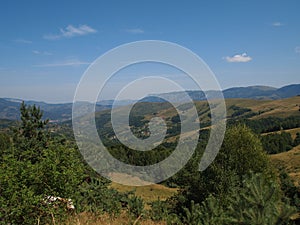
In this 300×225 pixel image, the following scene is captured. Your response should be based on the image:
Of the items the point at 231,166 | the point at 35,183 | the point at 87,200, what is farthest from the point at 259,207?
the point at 231,166

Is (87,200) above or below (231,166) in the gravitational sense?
above

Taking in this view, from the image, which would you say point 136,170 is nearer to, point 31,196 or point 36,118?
point 36,118

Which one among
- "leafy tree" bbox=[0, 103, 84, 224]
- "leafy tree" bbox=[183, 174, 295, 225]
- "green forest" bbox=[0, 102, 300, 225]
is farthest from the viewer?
"leafy tree" bbox=[0, 103, 84, 224]

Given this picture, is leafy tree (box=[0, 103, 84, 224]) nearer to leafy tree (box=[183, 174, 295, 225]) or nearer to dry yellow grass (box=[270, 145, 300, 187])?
leafy tree (box=[183, 174, 295, 225])

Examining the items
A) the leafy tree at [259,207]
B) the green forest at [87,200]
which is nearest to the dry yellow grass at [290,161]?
the green forest at [87,200]

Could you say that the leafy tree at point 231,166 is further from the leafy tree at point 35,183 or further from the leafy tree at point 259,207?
the leafy tree at point 259,207

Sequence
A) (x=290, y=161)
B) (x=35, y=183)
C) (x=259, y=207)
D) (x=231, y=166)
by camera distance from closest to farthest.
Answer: (x=259, y=207) < (x=35, y=183) < (x=231, y=166) < (x=290, y=161)

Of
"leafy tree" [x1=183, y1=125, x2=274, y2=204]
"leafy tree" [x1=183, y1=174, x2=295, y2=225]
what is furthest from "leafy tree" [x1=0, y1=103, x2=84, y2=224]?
"leafy tree" [x1=183, y1=125, x2=274, y2=204]

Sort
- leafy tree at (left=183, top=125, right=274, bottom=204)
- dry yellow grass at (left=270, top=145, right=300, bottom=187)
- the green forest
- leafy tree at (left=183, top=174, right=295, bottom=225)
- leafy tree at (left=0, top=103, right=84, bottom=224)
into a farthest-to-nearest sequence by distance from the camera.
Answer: dry yellow grass at (left=270, top=145, right=300, bottom=187)
leafy tree at (left=183, top=125, right=274, bottom=204)
leafy tree at (left=0, top=103, right=84, bottom=224)
the green forest
leafy tree at (left=183, top=174, right=295, bottom=225)

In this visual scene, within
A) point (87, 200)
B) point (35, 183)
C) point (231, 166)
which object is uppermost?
point (35, 183)

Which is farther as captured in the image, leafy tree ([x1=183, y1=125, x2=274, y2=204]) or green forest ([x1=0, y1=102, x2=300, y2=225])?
leafy tree ([x1=183, y1=125, x2=274, y2=204])

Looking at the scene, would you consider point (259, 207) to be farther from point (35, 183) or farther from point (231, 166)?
point (231, 166)

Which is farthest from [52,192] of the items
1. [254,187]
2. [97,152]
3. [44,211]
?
[97,152]

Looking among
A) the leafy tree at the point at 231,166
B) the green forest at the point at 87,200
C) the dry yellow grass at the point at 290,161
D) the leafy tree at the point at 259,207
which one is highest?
the leafy tree at the point at 259,207
